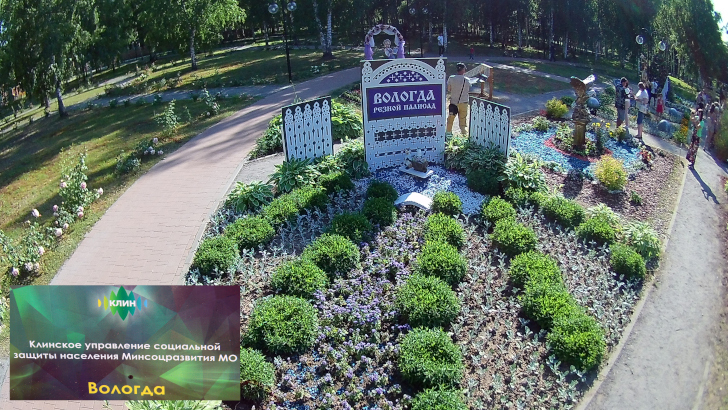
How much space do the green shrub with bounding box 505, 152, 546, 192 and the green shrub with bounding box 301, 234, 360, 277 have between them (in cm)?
351

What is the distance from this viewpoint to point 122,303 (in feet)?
10.3

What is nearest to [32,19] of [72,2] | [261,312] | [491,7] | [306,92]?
[72,2]

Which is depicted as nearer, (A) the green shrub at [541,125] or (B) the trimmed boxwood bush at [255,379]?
(B) the trimmed boxwood bush at [255,379]

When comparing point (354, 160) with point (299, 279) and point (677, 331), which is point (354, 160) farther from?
point (677, 331)

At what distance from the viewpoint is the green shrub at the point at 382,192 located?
893 cm

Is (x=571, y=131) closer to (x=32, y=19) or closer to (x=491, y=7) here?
(x=32, y=19)

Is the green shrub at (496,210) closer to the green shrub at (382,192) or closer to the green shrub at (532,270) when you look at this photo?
the green shrub at (532,270)

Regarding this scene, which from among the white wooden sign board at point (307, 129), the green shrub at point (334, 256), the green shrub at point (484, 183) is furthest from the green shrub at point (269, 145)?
the green shrub at point (334, 256)

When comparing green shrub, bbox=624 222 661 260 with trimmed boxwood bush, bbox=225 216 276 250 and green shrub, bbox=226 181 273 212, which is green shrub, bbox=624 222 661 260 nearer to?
trimmed boxwood bush, bbox=225 216 276 250

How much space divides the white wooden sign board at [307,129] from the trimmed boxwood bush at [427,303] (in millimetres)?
4254

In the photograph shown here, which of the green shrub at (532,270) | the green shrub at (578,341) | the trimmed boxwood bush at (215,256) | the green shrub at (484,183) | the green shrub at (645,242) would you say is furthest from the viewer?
the green shrub at (484,183)

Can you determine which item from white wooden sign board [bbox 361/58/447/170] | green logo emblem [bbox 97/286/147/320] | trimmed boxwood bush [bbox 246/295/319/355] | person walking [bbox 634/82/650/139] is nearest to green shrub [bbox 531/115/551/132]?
person walking [bbox 634/82/650/139]

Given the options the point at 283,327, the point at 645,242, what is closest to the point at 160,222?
the point at 283,327

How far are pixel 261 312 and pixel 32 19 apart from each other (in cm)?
1925
